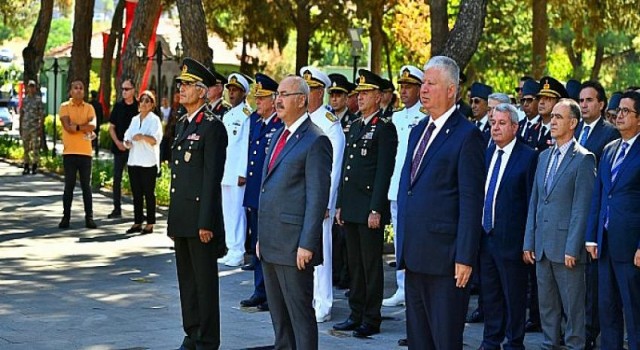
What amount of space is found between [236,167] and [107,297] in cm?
309

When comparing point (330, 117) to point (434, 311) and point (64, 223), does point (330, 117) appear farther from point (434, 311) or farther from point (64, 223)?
point (64, 223)

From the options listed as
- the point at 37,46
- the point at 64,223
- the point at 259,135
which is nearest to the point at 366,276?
the point at 259,135

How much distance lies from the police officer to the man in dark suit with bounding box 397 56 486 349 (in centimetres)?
2254

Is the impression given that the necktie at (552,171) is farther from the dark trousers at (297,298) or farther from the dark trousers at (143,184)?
the dark trousers at (143,184)

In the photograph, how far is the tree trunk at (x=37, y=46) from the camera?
32.8 m

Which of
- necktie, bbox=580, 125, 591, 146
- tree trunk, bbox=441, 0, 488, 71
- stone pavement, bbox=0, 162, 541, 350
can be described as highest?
tree trunk, bbox=441, 0, 488, 71

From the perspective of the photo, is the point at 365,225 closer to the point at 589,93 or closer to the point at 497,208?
the point at 497,208

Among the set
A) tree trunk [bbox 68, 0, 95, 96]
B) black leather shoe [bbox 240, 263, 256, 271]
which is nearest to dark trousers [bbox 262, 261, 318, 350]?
black leather shoe [bbox 240, 263, 256, 271]

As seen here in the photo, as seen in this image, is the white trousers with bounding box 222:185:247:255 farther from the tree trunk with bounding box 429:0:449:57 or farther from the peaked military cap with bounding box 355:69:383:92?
the tree trunk with bounding box 429:0:449:57

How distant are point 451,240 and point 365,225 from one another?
3.44 meters

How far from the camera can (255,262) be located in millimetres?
12336

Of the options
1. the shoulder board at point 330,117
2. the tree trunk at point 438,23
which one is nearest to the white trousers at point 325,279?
the shoulder board at point 330,117

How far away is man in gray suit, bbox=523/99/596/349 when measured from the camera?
953 cm

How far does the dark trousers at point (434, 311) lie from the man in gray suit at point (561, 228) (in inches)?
84.4
